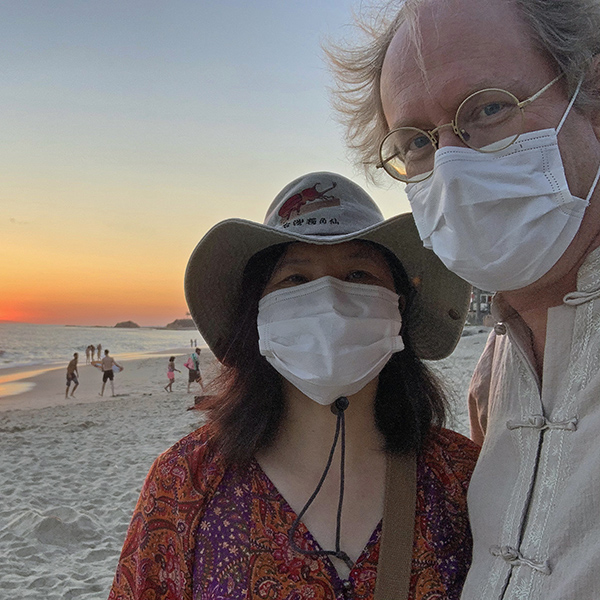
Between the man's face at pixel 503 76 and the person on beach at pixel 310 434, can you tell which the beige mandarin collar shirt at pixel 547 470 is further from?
the person on beach at pixel 310 434

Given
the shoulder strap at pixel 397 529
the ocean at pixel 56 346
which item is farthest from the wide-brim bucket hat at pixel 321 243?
the ocean at pixel 56 346

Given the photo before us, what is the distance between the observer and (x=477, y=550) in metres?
1.43

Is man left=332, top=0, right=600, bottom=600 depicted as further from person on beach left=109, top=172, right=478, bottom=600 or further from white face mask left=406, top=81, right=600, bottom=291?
person on beach left=109, top=172, right=478, bottom=600

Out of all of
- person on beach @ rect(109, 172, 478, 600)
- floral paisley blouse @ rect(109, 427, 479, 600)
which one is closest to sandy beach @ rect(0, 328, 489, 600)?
person on beach @ rect(109, 172, 478, 600)

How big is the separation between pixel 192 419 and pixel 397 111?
37.3ft

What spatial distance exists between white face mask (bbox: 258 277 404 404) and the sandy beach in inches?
22.9

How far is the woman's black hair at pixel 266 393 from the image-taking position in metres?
1.83

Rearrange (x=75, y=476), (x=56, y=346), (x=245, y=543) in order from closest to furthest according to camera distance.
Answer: (x=245, y=543) < (x=75, y=476) < (x=56, y=346)

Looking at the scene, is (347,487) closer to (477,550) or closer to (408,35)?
(477,550)

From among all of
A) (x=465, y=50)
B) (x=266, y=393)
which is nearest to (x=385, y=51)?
(x=465, y=50)

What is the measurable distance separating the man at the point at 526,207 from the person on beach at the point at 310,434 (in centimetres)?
33

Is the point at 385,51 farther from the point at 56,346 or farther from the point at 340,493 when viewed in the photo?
the point at 56,346

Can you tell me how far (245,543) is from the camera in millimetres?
1585

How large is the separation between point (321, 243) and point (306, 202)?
25cm
